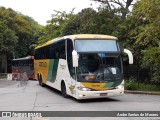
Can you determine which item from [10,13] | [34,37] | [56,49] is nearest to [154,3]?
[56,49]

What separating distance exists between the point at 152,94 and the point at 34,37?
53582 millimetres

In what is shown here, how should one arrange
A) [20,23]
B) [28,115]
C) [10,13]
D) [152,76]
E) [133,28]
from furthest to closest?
1. [20,23]
2. [10,13]
3. [133,28]
4. [152,76]
5. [28,115]

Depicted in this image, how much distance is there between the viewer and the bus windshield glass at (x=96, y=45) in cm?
Answer: 1620

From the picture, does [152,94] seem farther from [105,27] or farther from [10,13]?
[10,13]

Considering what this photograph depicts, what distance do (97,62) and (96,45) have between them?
939 millimetres

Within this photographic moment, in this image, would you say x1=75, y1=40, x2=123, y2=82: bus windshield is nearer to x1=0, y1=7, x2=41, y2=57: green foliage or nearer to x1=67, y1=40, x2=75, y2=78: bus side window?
x1=67, y1=40, x2=75, y2=78: bus side window

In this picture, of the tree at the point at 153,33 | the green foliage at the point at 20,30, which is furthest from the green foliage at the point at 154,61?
the green foliage at the point at 20,30

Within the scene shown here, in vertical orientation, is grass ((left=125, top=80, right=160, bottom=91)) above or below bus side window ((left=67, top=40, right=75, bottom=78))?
below

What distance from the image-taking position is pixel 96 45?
1642 cm

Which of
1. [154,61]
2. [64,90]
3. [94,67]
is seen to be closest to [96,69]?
[94,67]

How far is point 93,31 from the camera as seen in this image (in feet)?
103

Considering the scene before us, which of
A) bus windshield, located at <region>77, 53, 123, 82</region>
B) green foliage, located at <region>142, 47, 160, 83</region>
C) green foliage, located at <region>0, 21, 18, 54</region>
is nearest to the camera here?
bus windshield, located at <region>77, 53, 123, 82</region>

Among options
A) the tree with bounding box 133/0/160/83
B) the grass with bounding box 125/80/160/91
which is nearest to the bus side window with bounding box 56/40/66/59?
the grass with bounding box 125/80/160/91

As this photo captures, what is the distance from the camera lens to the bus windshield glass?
1620 centimetres
